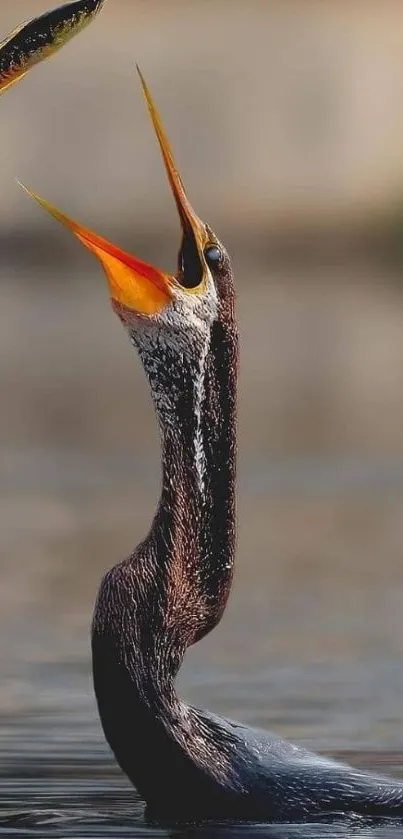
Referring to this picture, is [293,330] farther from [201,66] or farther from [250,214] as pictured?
[201,66]

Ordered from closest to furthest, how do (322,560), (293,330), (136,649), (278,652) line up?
1. (136,649)
2. (278,652)
3. (322,560)
4. (293,330)

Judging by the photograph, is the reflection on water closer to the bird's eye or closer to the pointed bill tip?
the pointed bill tip

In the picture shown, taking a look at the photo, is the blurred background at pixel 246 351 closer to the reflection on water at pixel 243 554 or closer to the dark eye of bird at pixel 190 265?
the reflection on water at pixel 243 554

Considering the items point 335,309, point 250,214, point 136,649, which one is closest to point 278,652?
point 136,649

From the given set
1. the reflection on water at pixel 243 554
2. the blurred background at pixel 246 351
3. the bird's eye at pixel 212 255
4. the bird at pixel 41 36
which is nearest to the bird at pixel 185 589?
the bird's eye at pixel 212 255

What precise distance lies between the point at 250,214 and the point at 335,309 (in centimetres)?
917

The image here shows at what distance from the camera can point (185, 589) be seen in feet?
27.4

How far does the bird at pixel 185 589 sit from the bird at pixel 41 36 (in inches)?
23.1

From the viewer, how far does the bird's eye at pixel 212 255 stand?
27.2 feet

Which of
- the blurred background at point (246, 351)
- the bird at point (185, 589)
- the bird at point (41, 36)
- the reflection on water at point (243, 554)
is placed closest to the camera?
the bird at point (41, 36)

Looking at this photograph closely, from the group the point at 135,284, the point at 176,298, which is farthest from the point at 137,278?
the point at 176,298

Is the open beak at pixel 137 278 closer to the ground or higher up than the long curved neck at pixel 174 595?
higher up

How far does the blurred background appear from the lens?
11.6 m

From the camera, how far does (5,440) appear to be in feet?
65.4
